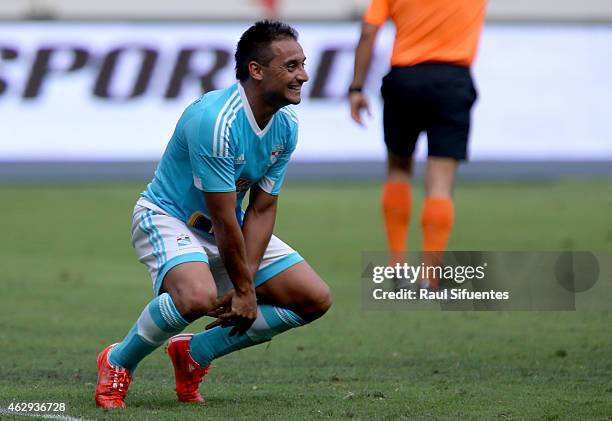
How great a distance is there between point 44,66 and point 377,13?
936cm

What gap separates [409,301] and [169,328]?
2.95 metres

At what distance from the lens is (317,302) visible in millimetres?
5438

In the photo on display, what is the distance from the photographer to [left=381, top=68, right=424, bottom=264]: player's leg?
7.82 m

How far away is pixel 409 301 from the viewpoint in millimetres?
7844

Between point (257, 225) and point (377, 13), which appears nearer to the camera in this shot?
point (257, 225)

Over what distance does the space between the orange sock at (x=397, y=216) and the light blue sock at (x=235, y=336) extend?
8.33 feet

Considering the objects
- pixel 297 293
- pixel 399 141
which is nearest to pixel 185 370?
pixel 297 293

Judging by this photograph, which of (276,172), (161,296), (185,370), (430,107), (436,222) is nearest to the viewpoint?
(161,296)

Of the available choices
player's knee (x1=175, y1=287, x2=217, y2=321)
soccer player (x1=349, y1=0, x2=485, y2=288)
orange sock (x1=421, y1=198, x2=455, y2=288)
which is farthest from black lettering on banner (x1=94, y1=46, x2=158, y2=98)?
player's knee (x1=175, y1=287, x2=217, y2=321)

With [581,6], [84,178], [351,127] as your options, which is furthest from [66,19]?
[581,6]

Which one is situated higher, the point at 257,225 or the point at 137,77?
the point at 137,77

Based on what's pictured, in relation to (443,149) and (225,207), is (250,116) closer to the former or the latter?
(225,207)

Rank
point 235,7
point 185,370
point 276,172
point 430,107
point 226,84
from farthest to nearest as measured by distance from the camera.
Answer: point 235,7
point 226,84
point 430,107
point 276,172
point 185,370

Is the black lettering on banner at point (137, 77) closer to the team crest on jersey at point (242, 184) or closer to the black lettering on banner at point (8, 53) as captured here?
the black lettering on banner at point (8, 53)
